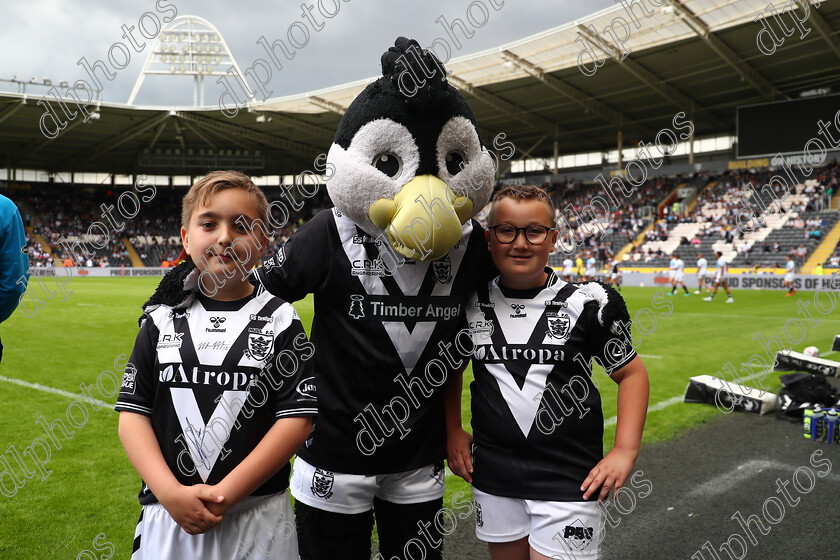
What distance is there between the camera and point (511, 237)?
6.73 feet

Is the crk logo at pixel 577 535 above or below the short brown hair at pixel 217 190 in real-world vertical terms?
below

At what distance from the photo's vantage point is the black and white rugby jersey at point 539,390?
199cm

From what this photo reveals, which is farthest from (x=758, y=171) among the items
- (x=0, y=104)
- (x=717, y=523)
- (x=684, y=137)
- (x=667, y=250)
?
(x=0, y=104)

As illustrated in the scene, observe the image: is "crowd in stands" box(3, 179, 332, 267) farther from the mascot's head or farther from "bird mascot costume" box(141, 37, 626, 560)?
the mascot's head

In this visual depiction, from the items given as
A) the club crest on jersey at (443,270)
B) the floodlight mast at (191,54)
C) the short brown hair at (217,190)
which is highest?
the floodlight mast at (191,54)

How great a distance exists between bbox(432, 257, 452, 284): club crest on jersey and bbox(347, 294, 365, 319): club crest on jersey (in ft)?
0.86

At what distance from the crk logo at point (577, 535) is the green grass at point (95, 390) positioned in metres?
1.91

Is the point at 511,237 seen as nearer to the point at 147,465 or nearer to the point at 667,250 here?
the point at 147,465

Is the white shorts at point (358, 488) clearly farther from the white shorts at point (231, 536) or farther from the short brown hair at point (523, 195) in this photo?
the short brown hair at point (523, 195)

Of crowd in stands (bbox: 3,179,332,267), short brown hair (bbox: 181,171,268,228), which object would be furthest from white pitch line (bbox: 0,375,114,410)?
crowd in stands (bbox: 3,179,332,267)

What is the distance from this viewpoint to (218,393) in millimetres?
1758

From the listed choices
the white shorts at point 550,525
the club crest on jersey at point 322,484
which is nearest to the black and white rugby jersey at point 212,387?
the club crest on jersey at point 322,484

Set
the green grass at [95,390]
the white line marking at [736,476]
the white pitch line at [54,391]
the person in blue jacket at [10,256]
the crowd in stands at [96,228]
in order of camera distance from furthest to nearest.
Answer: the crowd in stands at [96,228]
the white pitch line at [54,391]
the white line marking at [736,476]
the green grass at [95,390]
the person in blue jacket at [10,256]

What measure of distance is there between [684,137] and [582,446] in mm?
34128
